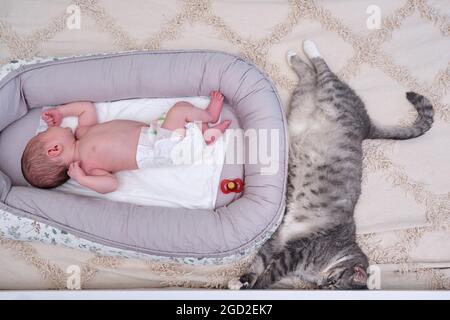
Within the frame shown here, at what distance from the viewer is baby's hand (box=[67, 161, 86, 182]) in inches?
73.3

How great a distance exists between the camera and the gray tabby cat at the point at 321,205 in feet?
6.10

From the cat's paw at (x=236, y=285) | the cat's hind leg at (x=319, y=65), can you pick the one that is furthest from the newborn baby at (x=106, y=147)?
the cat's paw at (x=236, y=285)

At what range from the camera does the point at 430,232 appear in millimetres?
1917

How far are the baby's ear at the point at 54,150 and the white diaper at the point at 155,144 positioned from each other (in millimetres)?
299

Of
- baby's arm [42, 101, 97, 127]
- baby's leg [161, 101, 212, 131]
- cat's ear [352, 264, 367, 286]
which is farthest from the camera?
baby's arm [42, 101, 97, 127]

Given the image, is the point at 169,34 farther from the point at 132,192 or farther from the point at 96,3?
the point at 132,192

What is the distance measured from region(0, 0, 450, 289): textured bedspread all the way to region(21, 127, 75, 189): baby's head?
0.29 metres

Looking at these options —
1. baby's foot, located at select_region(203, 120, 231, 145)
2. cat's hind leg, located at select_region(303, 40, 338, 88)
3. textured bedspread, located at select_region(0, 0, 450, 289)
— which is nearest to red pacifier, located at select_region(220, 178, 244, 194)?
baby's foot, located at select_region(203, 120, 231, 145)

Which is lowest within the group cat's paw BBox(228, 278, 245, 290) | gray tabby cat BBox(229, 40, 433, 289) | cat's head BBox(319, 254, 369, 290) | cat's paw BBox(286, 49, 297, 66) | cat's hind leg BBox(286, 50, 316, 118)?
cat's paw BBox(228, 278, 245, 290)

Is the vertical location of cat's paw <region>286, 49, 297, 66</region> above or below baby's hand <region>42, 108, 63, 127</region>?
above

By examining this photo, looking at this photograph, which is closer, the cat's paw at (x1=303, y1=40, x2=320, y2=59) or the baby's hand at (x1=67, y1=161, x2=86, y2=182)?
the baby's hand at (x1=67, y1=161, x2=86, y2=182)

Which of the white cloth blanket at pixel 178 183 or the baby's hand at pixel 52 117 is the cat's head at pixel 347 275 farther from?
the baby's hand at pixel 52 117

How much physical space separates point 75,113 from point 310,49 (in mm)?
1031

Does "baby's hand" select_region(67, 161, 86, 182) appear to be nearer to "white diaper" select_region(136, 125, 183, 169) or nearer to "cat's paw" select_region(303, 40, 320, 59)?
"white diaper" select_region(136, 125, 183, 169)
